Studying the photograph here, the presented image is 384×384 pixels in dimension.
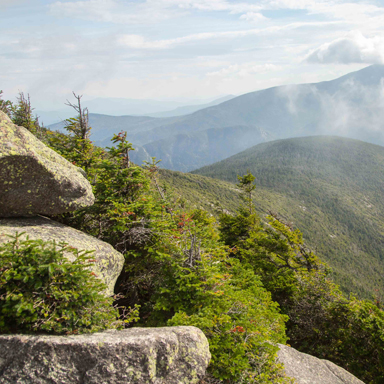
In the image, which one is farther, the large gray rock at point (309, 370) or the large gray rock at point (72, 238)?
the large gray rock at point (309, 370)

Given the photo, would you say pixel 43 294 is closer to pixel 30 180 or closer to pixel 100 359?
pixel 100 359

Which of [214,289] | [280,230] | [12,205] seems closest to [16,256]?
[12,205]

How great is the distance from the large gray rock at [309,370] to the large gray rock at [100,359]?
613cm

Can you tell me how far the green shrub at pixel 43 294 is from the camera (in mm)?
6742

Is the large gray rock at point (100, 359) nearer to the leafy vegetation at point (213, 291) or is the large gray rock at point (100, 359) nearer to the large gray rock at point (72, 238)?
the leafy vegetation at point (213, 291)

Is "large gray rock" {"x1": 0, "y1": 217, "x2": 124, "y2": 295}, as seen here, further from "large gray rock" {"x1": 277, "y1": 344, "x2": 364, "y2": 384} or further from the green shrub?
"large gray rock" {"x1": 277, "y1": 344, "x2": 364, "y2": 384}

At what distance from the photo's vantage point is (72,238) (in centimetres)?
1063

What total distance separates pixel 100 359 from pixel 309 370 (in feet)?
34.0

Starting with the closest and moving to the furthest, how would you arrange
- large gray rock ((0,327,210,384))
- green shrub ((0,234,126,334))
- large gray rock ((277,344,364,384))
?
large gray rock ((0,327,210,384)) < green shrub ((0,234,126,334)) < large gray rock ((277,344,364,384))

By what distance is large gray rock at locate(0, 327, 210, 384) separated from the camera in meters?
6.34

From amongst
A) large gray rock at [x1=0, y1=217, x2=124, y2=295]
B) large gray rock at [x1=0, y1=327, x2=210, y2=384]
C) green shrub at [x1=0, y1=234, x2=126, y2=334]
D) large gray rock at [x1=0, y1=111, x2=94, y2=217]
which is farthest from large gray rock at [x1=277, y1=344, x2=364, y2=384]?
large gray rock at [x1=0, y1=111, x2=94, y2=217]

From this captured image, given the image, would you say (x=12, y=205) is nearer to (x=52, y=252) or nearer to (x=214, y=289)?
(x=52, y=252)

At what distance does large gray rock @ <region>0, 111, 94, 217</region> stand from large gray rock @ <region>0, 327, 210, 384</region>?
5627mm

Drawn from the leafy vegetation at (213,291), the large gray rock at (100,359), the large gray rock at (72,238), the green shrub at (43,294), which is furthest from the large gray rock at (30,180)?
the large gray rock at (100,359)
